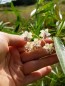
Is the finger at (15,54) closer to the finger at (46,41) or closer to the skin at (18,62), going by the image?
the skin at (18,62)

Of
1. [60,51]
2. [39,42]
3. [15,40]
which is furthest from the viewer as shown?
[15,40]

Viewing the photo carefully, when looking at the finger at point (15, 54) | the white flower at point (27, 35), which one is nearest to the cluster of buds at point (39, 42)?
the white flower at point (27, 35)

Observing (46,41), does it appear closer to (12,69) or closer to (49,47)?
(49,47)

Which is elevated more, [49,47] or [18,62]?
[49,47]

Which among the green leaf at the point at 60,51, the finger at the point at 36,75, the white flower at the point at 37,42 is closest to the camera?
the green leaf at the point at 60,51

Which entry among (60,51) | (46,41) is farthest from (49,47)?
(60,51)

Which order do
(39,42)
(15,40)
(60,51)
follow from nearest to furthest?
(60,51) → (39,42) → (15,40)

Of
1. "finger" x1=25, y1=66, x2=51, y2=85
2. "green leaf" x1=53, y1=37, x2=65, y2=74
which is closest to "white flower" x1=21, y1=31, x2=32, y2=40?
"green leaf" x1=53, y1=37, x2=65, y2=74

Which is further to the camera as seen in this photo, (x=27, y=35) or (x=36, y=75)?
(x=36, y=75)

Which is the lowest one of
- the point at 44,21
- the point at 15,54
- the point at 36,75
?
the point at 36,75
